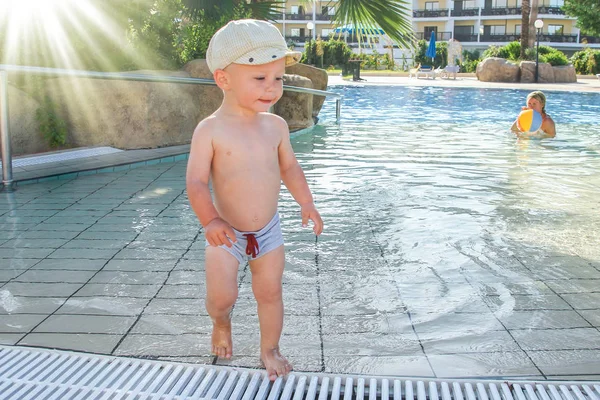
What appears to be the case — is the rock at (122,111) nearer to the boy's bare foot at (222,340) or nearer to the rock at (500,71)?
the boy's bare foot at (222,340)

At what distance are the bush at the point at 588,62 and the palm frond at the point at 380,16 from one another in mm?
28823

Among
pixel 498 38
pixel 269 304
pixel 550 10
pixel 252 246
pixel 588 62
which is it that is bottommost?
pixel 269 304

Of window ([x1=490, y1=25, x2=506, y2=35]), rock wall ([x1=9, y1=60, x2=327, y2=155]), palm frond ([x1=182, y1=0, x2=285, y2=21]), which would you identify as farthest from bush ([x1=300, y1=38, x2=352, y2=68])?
rock wall ([x1=9, y1=60, x2=327, y2=155])

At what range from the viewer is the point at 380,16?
26.6 ft

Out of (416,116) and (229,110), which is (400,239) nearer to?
(229,110)

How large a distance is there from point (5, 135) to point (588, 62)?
33.4 meters

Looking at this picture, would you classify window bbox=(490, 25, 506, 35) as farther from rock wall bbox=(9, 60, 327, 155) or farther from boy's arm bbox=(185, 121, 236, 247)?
boy's arm bbox=(185, 121, 236, 247)

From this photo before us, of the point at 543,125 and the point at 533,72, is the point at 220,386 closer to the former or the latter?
the point at 543,125

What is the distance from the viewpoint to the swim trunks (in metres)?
2.53

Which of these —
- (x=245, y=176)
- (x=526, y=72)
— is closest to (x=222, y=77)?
(x=245, y=176)

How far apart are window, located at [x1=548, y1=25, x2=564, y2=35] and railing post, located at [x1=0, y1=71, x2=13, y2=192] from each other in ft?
204

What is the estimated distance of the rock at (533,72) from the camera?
28.2 meters

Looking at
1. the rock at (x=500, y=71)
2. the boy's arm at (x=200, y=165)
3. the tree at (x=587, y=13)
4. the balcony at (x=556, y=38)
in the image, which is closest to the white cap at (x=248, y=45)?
the boy's arm at (x=200, y=165)

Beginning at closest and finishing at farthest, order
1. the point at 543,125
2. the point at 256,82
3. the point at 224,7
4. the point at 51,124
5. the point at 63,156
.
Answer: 1. the point at 256,82
2. the point at 63,156
3. the point at 51,124
4. the point at 224,7
5. the point at 543,125
